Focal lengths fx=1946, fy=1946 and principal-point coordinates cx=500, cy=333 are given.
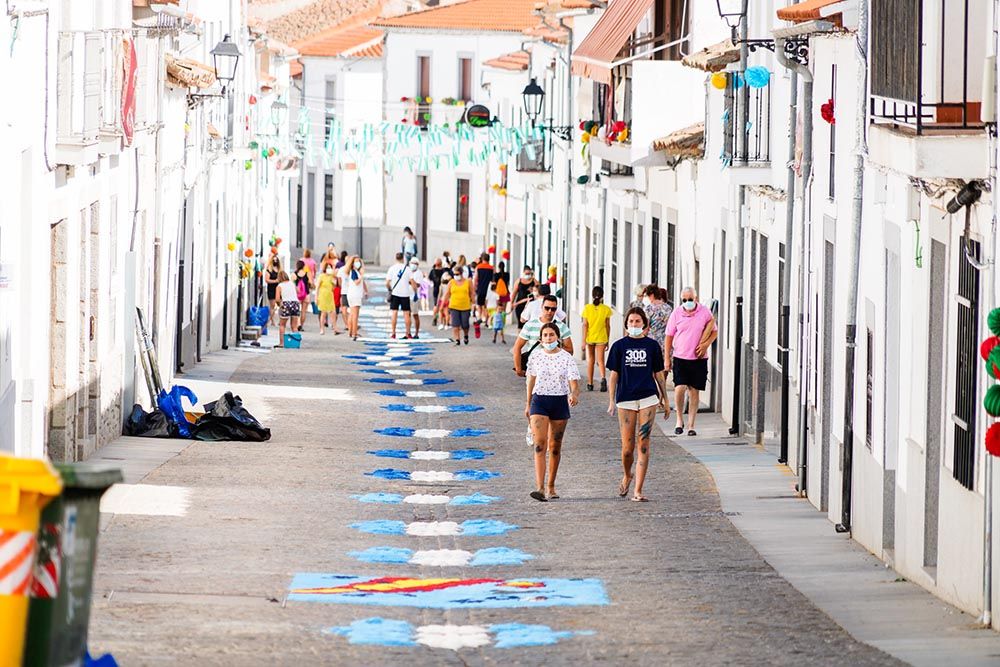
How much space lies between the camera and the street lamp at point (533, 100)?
3981 centimetres

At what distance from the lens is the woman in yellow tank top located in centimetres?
3747

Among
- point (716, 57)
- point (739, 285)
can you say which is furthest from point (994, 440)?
point (716, 57)

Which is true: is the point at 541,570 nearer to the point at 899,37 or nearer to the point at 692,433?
the point at 899,37

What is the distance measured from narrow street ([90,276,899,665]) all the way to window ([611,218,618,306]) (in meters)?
11.4

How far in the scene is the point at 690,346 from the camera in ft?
71.9

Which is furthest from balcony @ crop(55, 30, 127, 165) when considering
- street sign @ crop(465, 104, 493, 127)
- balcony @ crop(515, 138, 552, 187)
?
balcony @ crop(515, 138, 552, 187)

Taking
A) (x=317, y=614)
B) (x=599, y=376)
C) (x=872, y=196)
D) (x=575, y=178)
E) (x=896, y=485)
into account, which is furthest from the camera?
(x=575, y=178)

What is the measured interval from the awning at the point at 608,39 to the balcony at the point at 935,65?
15814mm

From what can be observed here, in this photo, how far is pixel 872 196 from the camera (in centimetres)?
1508

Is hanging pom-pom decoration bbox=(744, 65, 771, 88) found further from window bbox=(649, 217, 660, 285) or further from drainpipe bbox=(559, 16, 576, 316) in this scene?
drainpipe bbox=(559, 16, 576, 316)

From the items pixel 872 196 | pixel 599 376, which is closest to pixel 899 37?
pixel 872 196

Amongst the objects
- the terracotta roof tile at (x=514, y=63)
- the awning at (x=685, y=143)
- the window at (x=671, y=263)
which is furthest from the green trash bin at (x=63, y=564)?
the terracotta roof tile at (x=514, y=63)

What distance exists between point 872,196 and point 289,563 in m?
5.35

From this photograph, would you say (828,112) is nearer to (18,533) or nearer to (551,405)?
(551,405)
